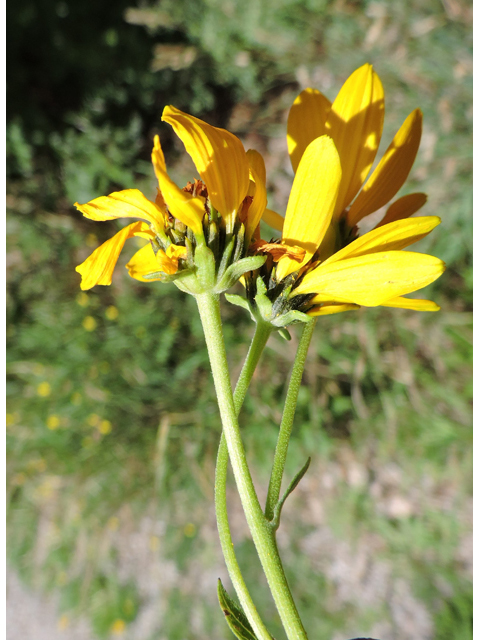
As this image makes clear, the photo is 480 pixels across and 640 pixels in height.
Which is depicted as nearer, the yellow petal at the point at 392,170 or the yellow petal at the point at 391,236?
the yellow petal at the point at 391,236

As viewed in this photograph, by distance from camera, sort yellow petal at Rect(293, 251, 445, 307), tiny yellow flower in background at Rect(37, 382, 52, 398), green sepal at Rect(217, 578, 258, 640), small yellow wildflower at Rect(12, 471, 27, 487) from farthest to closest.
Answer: small yellow wildflower at Rect(12, 471, 27, 487), tiny yellow flower in background at Rect(37, 382, 52, 398), green sepal at Rect(217, 578, 258, 640), yellow petal at Rect(293, 251, 445, 307)

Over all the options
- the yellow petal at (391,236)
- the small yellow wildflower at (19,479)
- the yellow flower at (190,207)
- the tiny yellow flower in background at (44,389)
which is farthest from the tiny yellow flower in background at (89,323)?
the yellow petal at (391,236)

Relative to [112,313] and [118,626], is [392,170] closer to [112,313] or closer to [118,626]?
[112,313]

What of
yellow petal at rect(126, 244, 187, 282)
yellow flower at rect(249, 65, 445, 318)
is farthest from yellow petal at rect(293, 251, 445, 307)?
yellow petal at rect(126, 244, 187, 282)

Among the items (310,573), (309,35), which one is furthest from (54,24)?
(310,573)

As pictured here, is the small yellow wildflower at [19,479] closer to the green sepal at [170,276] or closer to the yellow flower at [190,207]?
the yellow flower at [190,207]

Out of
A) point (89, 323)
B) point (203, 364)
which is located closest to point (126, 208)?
point (203, 364)

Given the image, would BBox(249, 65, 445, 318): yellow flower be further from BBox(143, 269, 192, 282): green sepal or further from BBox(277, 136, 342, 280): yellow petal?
BBox(143, 269, 192, 282): green sepal
